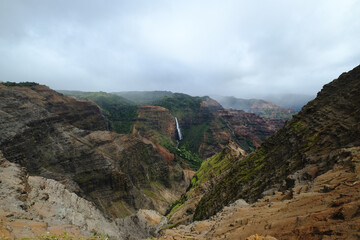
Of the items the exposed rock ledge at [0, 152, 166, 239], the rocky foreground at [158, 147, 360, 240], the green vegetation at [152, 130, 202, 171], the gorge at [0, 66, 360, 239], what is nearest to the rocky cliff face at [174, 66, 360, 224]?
the gorge at [0, 66, 360, 239]

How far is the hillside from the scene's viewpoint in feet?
33.1

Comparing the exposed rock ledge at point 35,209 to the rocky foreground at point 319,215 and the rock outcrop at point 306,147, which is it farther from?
the rock outcrop at point 306,147

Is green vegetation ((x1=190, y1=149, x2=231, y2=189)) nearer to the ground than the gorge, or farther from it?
nearer to the ground

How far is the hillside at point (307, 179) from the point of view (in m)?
10.1

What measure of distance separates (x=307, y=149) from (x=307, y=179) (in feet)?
30.4

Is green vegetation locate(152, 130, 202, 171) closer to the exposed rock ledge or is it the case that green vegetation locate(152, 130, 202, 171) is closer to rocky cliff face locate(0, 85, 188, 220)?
rocky cliff face locate(0, 85, 188, 220)

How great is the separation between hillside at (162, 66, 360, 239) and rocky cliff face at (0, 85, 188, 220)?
25255 millimetres

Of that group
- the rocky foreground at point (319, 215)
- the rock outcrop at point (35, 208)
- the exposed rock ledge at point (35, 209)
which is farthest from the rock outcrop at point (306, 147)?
the rock outcrop at point (35, 208)

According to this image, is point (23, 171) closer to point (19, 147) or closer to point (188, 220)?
point (19, 147)

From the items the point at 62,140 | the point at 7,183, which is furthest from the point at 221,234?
the point at 62,140

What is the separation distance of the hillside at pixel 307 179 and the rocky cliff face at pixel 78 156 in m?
25.3

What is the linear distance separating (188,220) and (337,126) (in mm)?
36090

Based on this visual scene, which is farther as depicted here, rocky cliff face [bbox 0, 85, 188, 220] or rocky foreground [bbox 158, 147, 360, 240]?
rocky cliff face [bbox 0, 85, 188, 220]

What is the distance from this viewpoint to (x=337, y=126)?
27.3 meters
